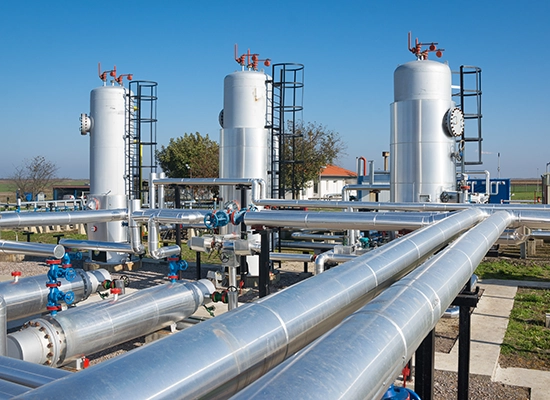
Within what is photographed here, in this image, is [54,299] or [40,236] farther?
[40,236]

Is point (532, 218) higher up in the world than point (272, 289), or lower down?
higher up

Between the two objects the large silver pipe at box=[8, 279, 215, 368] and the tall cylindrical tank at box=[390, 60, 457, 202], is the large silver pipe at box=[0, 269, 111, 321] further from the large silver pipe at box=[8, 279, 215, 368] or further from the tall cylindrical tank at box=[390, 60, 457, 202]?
the tall cylindrical tank at box=[390, 60, 457, 202]

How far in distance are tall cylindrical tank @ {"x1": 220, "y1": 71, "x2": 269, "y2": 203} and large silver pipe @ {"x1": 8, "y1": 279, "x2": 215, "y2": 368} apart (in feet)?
16.7

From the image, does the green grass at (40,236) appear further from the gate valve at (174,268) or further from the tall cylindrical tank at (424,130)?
the tall cylindrical tank at (424,130)

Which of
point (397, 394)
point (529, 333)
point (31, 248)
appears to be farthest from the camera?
point (31, 248)

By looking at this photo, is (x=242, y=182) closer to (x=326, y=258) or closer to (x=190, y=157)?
(x=326, y=258)

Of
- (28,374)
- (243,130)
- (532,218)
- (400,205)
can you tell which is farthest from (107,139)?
(28,374)

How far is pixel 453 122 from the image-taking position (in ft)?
32.8

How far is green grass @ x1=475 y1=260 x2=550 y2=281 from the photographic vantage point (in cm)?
1225

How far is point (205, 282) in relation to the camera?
24.0 feet

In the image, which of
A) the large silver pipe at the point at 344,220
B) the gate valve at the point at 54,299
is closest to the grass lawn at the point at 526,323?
the large silver pipe at the point at 344,220

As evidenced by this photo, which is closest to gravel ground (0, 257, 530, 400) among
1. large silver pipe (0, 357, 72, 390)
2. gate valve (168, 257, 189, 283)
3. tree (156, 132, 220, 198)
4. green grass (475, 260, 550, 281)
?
gate valve (168, 257, 189, 283)

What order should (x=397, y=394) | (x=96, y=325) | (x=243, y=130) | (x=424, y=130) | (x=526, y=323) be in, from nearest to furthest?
(x=397, y=394) → (x=96, y=325) → (x=526, y=323) → (x=424, y=130) → (x=243, y=130)

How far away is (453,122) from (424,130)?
0.55 meters
